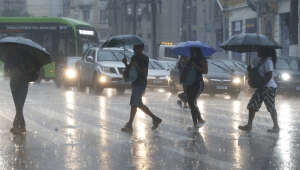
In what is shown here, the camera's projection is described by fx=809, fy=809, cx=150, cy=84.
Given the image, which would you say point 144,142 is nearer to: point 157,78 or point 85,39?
point 157,78

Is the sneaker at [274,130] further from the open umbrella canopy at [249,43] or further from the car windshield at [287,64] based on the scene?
the car windshield at [287,64]

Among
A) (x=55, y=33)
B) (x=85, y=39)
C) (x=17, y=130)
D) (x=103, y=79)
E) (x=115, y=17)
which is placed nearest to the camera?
(x=17, y=130)

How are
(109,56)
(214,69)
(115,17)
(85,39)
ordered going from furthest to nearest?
(115,17), (85,39), (109,56), (214,69)

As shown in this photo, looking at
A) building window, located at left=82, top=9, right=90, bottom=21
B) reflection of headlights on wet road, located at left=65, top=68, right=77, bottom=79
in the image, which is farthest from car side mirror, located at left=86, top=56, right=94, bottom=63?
building window, located at left=82, top=9, right=90, bottom=21

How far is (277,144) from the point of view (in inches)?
483

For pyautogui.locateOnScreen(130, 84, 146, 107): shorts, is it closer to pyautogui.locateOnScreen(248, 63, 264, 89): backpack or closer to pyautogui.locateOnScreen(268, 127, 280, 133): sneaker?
pyautogui.locateOnScreen(248, 63, 264, 89): backpack

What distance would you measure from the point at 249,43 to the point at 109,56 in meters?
15.6

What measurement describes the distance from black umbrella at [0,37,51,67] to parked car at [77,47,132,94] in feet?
46.5

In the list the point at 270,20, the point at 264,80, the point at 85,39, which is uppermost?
the point at 270,20

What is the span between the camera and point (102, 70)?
29016mm

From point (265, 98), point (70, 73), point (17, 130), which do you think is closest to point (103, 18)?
point (70, 73)

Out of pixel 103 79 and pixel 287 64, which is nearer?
pixel 103 79

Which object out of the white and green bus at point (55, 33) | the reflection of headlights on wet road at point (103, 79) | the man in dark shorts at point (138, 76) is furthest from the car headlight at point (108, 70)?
the man in dark shorts at point (138, 76)

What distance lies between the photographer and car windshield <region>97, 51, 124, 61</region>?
3003cm
